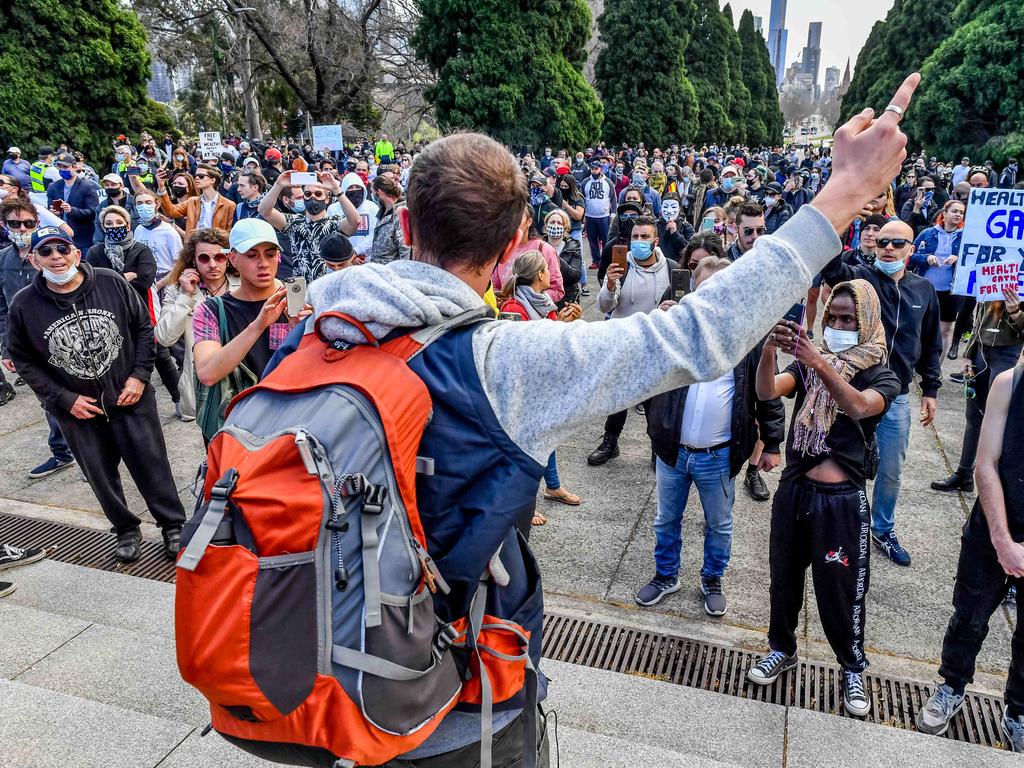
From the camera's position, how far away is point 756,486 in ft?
18.7

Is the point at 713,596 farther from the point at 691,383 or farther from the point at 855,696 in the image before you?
the point at 691,383

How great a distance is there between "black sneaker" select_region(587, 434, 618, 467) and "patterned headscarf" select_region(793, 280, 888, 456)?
289 centimetres

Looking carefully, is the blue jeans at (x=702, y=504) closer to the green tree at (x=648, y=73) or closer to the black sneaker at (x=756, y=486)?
the black sneaker at (x=756, y=486)

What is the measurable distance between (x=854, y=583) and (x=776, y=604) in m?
0.38

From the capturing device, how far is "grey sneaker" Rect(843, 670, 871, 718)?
11.0ft

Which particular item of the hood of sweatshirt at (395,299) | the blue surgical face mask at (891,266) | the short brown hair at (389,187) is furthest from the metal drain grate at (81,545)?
the short brown hair at (389,187)

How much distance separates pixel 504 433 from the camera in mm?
1308

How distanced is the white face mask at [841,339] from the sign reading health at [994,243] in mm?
2216

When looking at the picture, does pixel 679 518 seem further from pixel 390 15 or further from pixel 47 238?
pixel 390 15

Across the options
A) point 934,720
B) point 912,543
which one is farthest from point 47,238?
point 912,543

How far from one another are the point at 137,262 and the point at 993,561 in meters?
7.32

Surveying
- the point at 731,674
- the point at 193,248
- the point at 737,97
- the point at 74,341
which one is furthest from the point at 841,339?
the point at 737,97

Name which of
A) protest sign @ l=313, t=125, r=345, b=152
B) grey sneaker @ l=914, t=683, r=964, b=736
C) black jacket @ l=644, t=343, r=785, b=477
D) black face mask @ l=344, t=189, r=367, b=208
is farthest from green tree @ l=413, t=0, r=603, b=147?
grey sneaker @ l=914, t=683, r=964, b=736

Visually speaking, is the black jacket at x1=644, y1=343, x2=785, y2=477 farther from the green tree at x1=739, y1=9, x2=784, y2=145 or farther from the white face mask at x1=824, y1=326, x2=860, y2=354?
the green tree at x1=739, y1=9, x2=784, y2=145
